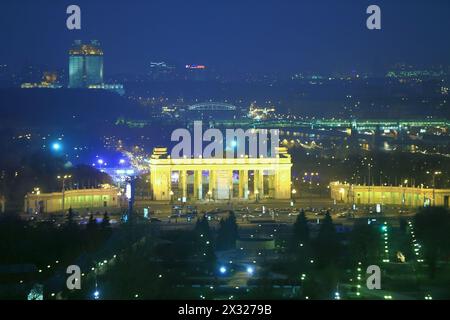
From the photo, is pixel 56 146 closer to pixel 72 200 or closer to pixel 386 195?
pixel 72 200

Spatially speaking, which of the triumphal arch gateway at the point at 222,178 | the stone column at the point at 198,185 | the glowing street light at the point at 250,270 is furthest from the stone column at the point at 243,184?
the glowing street light at the point at 250,270

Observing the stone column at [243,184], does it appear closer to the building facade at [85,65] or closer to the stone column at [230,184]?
the stone column at [230,184]

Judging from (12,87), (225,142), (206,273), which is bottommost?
(206,273)

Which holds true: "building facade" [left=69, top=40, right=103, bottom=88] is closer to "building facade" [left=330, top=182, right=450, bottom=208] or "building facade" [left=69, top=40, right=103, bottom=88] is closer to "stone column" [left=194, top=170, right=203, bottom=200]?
"stone column" [left=194, top=170, right=203, bottom=200]

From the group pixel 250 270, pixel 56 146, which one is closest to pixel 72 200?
pixel 56 146
